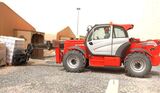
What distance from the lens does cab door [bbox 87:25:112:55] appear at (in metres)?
11.7

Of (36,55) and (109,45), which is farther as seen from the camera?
(36,55)

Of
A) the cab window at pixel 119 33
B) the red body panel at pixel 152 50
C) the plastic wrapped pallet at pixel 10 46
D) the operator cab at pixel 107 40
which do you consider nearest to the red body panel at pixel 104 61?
the operator cab at pixel 107 40

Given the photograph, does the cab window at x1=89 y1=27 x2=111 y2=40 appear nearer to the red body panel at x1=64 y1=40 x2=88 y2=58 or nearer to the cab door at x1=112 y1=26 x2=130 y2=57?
the cab door at x1=112 y1=26 x2=130 y2=57

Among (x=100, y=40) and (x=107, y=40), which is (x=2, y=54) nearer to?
(x=100, y=40)

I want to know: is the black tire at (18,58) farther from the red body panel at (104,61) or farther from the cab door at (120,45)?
the cab door at (120,45)

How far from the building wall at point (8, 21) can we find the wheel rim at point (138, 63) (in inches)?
383

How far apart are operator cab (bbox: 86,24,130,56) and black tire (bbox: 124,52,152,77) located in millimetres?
564

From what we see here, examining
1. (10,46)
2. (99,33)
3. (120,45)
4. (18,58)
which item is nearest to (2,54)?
(10,46)

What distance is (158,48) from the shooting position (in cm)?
1139

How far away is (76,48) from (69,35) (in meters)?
18.0

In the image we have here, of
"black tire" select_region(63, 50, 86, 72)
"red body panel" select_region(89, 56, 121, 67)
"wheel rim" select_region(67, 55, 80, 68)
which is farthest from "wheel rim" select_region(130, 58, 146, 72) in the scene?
"wheel rim" select_region(67, 55, 80, 68)

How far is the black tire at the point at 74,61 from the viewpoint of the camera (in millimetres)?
11875

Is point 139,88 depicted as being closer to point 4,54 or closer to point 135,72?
point 135,72

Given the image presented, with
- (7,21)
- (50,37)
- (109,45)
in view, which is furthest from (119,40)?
(50,37)
